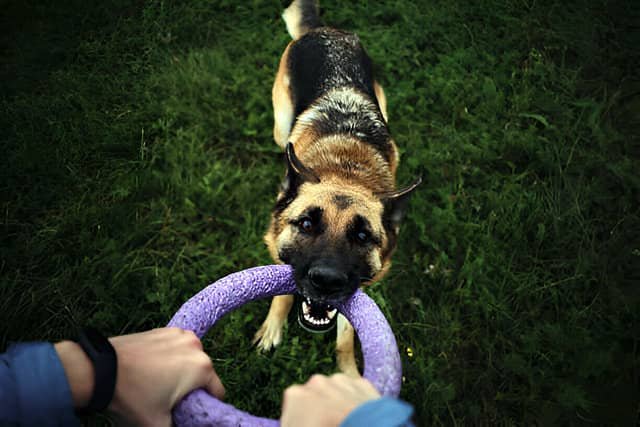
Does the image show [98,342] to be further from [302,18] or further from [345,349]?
[302,18]

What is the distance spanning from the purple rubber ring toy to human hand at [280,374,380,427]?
428 millimetres

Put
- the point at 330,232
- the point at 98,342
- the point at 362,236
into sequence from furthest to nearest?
the point at 362,236, the point at 330,232, the point at 98,342

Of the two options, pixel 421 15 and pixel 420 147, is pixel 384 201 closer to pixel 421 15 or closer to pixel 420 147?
pixel 420 147

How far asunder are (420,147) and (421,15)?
239cm

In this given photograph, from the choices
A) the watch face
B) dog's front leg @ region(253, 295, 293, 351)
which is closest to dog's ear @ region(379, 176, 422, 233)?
dog's front leg @ region(253, 295, 293, 351)

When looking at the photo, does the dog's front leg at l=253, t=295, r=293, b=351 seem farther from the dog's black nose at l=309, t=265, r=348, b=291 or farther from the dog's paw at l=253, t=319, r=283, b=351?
the dog's black nose at l=309, t=265, r=348, b=291

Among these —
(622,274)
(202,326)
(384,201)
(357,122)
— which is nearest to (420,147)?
(357,122)

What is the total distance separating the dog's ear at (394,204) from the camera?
3473 mm

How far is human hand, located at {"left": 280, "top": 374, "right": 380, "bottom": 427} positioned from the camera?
60.7 inches

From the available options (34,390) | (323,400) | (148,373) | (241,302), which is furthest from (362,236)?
(34,390)

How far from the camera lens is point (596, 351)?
389 centimetres

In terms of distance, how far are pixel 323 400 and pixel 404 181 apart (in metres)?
3.90

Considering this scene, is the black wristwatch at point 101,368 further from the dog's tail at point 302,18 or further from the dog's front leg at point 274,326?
the dog's tail at point 302,18

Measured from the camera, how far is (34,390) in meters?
1.51
